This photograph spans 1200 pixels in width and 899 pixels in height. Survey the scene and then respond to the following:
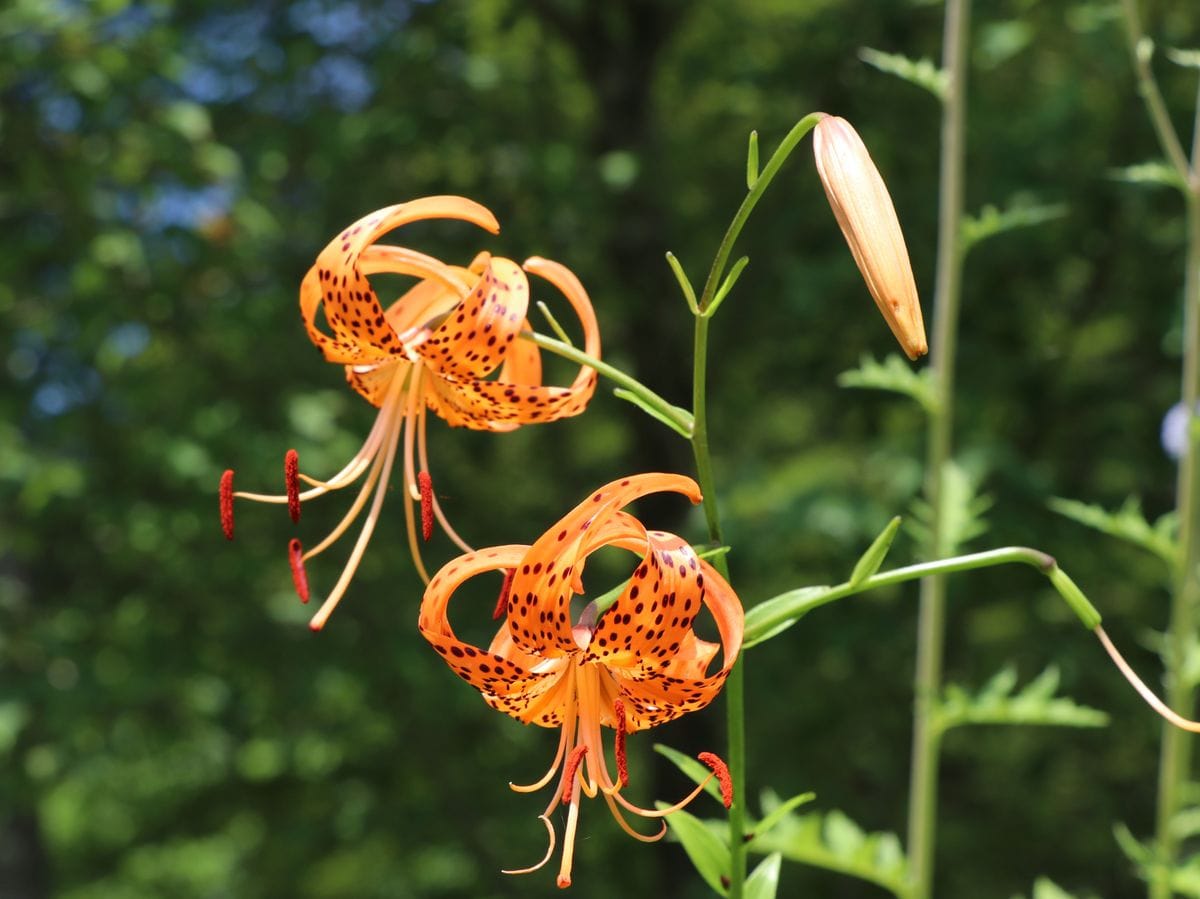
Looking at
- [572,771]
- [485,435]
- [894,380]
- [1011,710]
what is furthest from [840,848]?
[485,435]

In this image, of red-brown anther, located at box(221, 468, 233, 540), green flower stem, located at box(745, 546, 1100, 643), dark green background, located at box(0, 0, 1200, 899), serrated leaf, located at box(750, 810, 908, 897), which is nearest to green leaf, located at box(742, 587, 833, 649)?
green flower stem, located at box(745, 546, 1100, 643)

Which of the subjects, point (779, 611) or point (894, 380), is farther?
point (894, 380)

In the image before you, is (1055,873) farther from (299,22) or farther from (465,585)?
(299,22)

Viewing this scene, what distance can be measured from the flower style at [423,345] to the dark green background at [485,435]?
1.92 meters

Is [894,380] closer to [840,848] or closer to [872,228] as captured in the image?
[840,848]

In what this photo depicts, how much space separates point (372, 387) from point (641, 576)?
0.45 metres

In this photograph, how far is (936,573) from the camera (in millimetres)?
805

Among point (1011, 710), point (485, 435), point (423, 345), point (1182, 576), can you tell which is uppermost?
point (423, 345)

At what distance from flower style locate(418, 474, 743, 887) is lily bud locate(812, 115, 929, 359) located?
150mm

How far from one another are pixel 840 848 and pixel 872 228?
88 cm

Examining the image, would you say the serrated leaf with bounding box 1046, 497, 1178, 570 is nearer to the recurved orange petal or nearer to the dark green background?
the recurved orange petal

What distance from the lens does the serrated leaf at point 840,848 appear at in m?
1.39

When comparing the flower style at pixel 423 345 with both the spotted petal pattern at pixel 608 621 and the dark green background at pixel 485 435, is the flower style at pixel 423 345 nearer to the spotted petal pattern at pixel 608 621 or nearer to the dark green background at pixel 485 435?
the spotted petal pattern at pixel 608 621

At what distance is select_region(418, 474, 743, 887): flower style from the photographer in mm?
816
